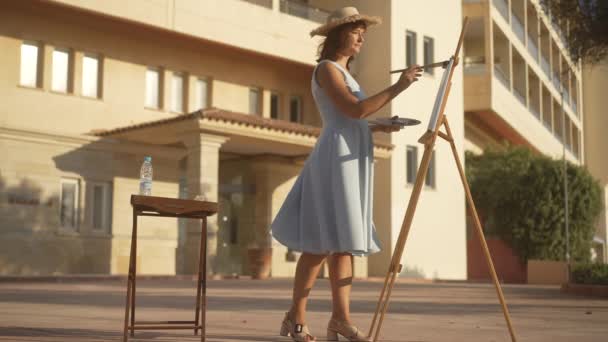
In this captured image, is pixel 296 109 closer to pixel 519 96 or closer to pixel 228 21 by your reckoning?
pixel 228 21

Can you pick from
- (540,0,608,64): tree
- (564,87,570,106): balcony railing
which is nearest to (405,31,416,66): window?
(540,0,608,64): tree

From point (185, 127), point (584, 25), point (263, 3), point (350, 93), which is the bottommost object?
point (350, 93)

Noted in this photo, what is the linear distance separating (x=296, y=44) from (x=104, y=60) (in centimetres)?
576

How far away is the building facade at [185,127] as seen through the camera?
2003cm

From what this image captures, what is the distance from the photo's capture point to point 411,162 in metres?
27.2

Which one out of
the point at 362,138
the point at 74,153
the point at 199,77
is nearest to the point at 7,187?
the point at 74,153

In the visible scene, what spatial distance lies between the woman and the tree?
9.22 meters

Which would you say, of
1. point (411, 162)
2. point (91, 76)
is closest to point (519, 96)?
point (411, 162)

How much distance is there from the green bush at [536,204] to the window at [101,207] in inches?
620

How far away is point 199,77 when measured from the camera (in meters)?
24.0

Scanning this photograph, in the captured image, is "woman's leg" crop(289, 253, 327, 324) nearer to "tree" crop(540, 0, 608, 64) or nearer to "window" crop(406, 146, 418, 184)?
"tree" crop(540, 0, 608, 64)

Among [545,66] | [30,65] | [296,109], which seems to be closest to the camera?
[30,65]

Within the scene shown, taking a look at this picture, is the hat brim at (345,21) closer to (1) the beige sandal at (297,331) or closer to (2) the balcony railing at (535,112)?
(1) the beige sandal at (297,331)

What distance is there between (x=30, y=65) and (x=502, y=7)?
66.3 feet
